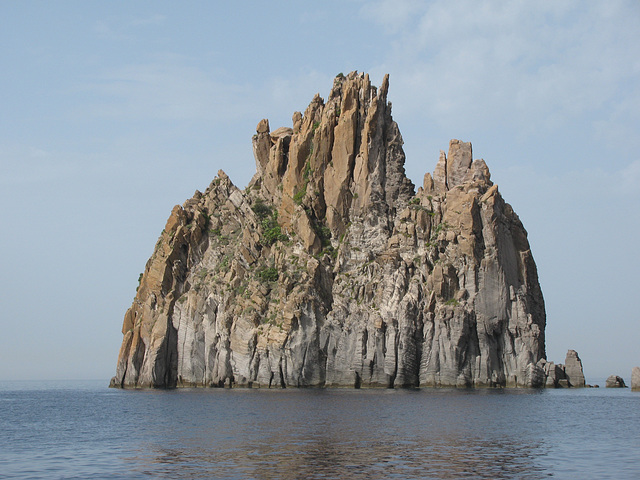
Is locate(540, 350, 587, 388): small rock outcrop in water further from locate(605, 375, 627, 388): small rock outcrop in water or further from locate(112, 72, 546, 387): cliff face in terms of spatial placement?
locate(605, 375, 627, 388): small rock outcrop in water

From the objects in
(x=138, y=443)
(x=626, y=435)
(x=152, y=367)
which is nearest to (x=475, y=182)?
(x=152, y=367)

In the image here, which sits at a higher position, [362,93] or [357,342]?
[362,93]

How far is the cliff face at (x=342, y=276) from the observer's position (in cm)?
10625

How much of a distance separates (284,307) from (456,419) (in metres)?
53.0

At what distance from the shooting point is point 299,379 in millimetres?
109062

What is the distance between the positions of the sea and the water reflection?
0.27 feet

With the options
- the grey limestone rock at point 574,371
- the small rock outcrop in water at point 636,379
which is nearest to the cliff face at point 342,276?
the grey limestone rock at point 574,371

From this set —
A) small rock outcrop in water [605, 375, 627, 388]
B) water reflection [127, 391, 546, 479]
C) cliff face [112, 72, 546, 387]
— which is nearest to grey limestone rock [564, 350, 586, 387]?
cliff face [112, 72, 546, 387]

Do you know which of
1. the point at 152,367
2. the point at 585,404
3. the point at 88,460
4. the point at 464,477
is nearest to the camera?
the point at 464,477

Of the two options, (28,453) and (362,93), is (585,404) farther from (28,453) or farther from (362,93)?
(362,93)

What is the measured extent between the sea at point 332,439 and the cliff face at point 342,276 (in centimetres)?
1834

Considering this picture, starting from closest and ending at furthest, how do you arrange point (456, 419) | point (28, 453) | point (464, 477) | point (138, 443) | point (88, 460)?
point (464, 477)
point (88, 460)
point (28, 453)
point (138, 443)
point (456, 419)

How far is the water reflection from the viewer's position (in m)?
38.6

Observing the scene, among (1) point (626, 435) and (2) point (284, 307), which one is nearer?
(1) point (626, 435)
